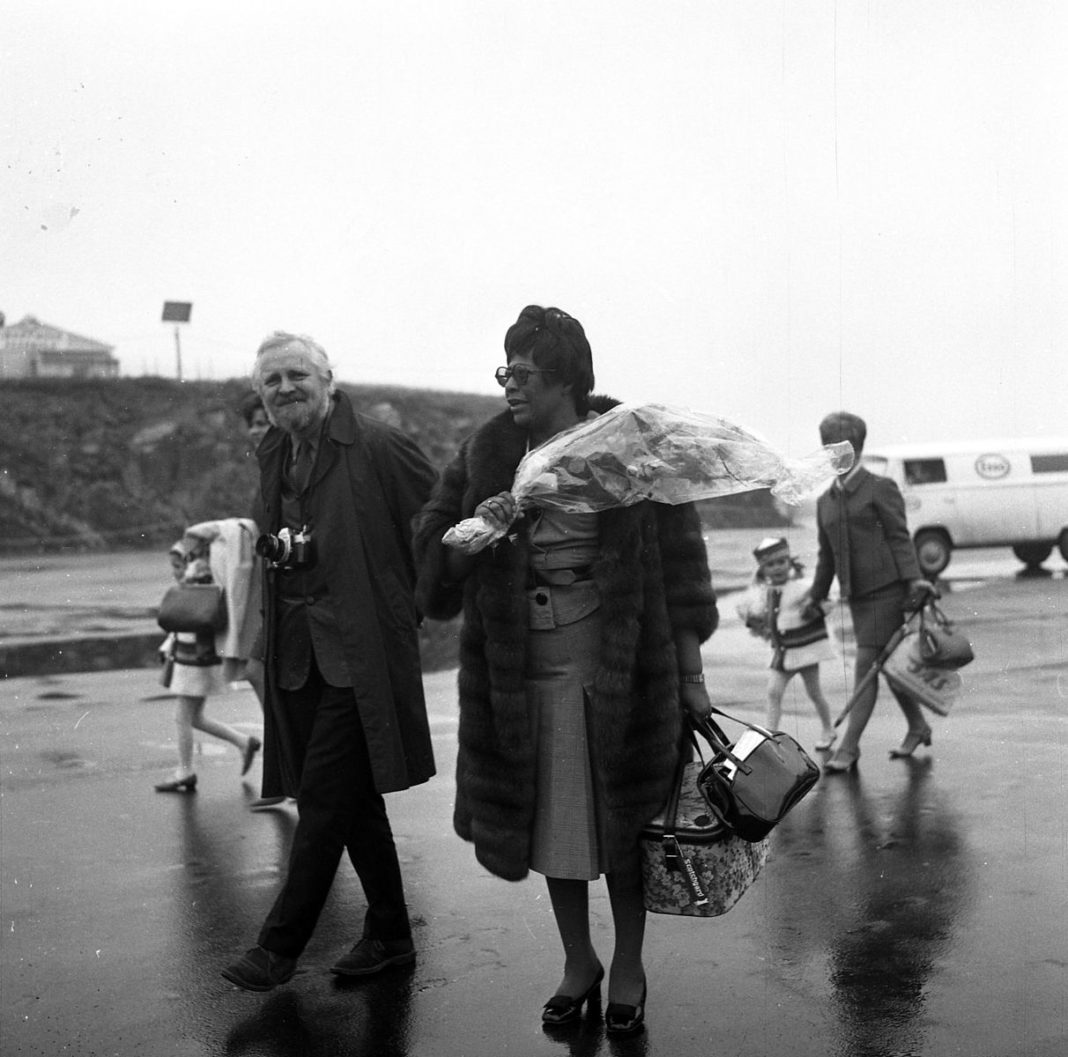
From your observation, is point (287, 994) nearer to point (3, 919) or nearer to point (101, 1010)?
point (101, 1010)

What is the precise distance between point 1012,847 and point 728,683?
15.8 ft

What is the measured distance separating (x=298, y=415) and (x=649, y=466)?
47.2 inches

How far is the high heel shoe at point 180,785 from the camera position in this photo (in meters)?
7.35

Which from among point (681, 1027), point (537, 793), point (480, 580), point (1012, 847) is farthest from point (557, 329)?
point (1012, 847)

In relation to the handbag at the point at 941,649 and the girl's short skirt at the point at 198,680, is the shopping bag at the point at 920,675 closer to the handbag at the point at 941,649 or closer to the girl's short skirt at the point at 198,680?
the handbag at the point at 941,649

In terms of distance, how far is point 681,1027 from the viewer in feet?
12.7

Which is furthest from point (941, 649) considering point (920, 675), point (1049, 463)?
point (1049, 463)

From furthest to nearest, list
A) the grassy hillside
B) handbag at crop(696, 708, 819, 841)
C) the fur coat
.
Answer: the grassy hillside, the fur coat, handbag at crop(696, 708, 819, 841)

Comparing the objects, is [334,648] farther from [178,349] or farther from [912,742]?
[178,349]

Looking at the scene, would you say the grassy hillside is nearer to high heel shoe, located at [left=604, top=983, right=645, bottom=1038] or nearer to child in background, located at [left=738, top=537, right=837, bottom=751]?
child in background, located at [left=738, top=537, right=837, bottom=751]

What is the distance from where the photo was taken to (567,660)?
3945 mm

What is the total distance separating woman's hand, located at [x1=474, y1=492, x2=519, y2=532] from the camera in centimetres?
377

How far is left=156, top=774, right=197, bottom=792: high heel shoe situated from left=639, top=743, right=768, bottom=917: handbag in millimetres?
4043

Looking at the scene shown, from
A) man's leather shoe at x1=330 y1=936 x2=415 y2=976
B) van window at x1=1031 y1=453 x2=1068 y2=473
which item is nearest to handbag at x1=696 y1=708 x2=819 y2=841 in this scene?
man's leather shoe at x1=330 y1=936 x2=415 y2=976
